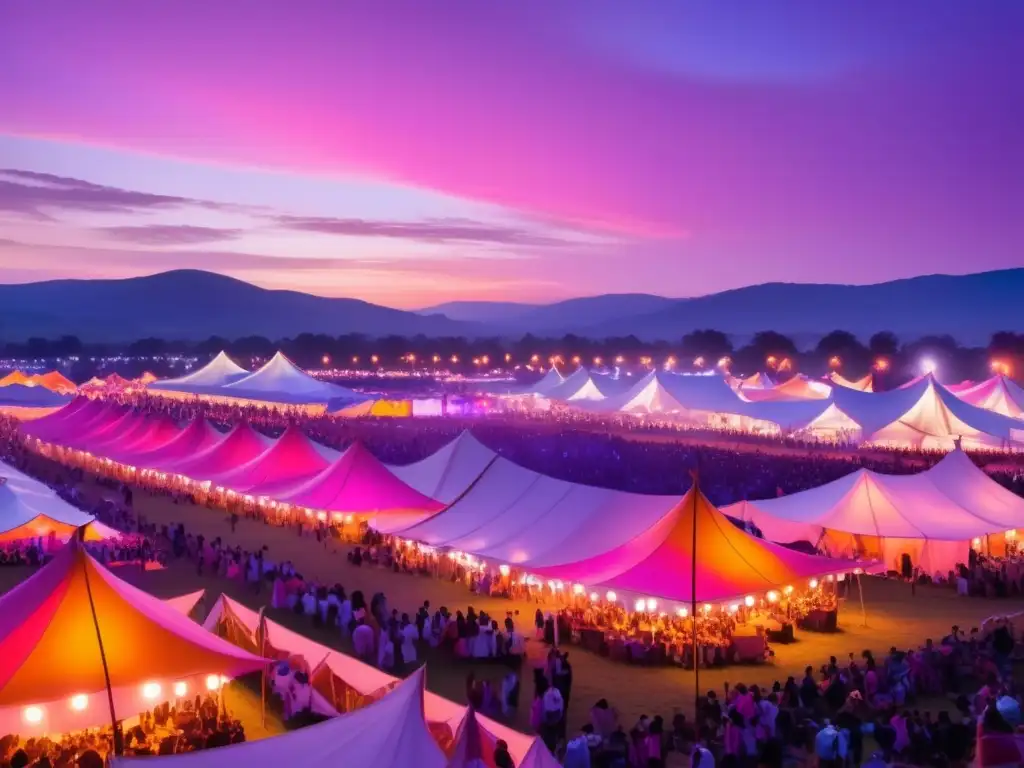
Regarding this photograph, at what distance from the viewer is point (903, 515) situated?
15531 millimetres

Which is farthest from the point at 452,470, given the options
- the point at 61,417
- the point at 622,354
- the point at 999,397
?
the point at 622,354

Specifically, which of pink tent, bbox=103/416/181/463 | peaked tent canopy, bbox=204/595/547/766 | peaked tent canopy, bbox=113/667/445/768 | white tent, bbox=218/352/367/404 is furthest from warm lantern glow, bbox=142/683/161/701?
white tent, bbox=218/352/367/404

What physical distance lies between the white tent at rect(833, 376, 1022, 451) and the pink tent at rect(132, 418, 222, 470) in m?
18.3

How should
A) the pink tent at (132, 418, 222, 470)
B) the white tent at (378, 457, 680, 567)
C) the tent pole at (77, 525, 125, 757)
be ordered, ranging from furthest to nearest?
the pink tent at (132, 418, 222, 470) < the white tent at (378, 457, 680, 567) < the tent pole at (77, 525, 125, 757)

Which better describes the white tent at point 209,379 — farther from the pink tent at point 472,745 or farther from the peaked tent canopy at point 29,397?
the pink tent at point 472,745

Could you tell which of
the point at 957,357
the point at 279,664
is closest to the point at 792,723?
the point at 279,664

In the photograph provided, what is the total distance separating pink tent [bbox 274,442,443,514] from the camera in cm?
1661

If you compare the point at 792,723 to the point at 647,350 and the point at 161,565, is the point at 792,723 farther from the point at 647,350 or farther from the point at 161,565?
the point at 647,350

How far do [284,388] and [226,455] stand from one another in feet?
70.9

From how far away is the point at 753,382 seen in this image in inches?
1928

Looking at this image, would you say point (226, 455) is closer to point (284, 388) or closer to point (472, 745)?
point (472, 745)

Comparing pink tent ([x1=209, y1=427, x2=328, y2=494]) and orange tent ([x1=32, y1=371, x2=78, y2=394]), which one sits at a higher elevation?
orange tent ([x1=32, y1=371, x2=78, y2=394])

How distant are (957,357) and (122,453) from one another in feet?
232

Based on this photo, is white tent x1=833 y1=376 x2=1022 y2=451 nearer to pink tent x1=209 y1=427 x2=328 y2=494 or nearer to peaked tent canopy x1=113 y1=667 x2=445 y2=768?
pink tent x1=209 y1=427 x2=328 y2=494
